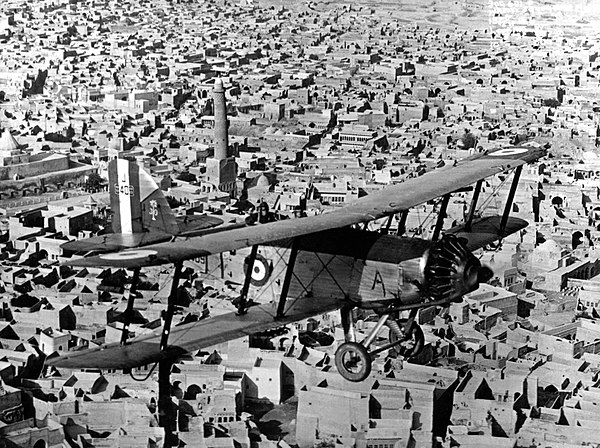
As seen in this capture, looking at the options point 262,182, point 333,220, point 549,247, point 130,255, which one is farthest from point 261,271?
point 262,182

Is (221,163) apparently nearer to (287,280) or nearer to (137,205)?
(137,205)

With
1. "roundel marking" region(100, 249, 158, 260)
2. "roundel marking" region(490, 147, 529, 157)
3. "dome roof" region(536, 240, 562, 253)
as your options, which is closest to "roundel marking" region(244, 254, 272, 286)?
"roundel marking" region(100, 249, 158, 260)

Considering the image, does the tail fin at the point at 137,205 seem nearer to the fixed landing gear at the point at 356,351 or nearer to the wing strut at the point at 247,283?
the wing strut at the point at 247,283

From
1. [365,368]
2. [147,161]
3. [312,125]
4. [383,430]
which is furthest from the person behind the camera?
[312,125]

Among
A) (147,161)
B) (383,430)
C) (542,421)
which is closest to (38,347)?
(383,430)

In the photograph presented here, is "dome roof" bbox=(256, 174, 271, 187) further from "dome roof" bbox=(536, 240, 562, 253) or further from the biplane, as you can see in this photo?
the biplane

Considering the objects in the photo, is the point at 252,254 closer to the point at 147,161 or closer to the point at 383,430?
the point at 383,430
